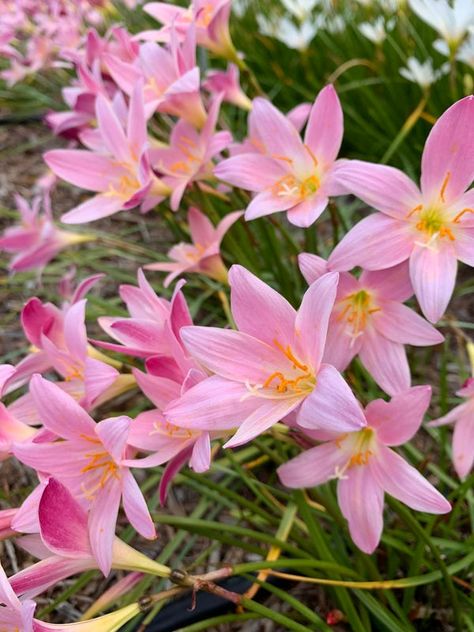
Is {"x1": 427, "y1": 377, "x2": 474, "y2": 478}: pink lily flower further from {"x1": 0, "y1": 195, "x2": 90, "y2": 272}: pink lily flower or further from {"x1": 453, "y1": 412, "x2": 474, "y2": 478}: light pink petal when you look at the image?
{"x1": 0, "y1": 195, "x2": 90, "y2": 272}: pink lily flower

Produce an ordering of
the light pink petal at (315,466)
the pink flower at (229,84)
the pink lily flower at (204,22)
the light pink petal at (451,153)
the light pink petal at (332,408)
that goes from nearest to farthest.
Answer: the light pink petal at (332,408)
the light pink petal at (451,153)
the light pink petal at (315,466)
the pink lily flower at (204,22)
the pink flower at (229,84)

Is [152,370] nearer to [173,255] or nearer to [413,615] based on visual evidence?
[173,255]

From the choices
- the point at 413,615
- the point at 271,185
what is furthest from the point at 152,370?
the point at 413,615

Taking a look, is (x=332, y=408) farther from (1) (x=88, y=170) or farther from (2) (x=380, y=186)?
(1) (x=88, y=170)

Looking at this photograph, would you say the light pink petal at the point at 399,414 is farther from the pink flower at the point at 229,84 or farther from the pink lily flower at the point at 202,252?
the pink flower at the point at 229,84

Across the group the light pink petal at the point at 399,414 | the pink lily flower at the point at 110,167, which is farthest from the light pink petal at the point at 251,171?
the light pink petal at the point at 399,414

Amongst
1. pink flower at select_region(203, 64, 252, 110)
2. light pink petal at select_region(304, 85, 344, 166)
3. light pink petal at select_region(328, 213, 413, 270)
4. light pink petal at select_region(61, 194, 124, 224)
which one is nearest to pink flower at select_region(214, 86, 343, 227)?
light pink petal at select_region(304, 85, 344, 166)

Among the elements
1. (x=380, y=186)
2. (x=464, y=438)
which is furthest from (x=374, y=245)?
(x=464, y=438)

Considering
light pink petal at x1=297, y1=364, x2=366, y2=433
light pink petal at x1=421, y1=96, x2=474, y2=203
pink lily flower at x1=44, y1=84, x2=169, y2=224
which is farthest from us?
pink lily flower at x1=44, y1=84, x2=169, y2=224
